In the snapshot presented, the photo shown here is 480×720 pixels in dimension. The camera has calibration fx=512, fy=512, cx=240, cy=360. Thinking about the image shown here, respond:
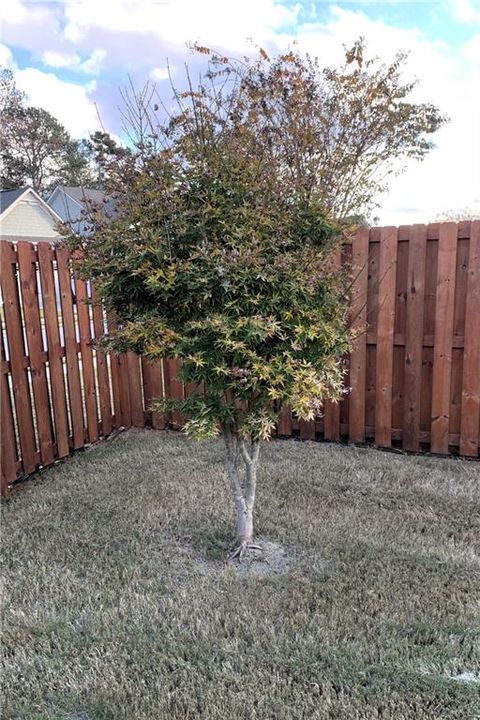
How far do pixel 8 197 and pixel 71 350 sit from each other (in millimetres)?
16316

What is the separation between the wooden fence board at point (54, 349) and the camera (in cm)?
369

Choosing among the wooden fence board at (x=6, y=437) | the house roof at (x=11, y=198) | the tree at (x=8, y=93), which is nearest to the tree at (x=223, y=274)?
the wooden fence board at (x=6, y=437)

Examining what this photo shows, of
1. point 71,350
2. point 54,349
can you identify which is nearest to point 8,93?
point 71,350

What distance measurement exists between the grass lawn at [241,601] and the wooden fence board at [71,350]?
2.31ft

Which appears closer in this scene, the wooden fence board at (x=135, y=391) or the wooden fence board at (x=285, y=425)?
the wooden fence board at (x=285, y=425)

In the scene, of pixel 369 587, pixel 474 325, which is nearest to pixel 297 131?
pixel 474 325

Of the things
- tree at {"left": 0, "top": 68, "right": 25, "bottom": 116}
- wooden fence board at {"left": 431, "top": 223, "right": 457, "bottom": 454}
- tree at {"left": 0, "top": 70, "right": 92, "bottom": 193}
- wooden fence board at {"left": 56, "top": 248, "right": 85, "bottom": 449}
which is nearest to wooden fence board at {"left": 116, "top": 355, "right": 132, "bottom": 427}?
wooden fence board at {"left": 56, "top": 248, "right": 85, "bottom": 449}

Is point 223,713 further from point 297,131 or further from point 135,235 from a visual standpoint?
point 297,131

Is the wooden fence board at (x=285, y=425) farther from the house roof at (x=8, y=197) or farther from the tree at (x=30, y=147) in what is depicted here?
the house roof at (x=8, y=197)

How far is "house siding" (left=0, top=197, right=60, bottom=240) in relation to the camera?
58.9ft

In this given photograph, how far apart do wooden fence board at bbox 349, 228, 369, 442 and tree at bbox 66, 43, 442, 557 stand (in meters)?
1.69

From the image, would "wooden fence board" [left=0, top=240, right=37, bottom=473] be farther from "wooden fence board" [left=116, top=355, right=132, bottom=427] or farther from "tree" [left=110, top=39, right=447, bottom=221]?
"tree" [left=110, top=39, right=447, bottom=221]

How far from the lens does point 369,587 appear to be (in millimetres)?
2137

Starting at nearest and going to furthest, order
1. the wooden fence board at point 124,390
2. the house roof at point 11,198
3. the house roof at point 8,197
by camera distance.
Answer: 1. the wooden fence board at point 124,390
2. the house roof at point 11,198
3. the house roof at point 8,197
